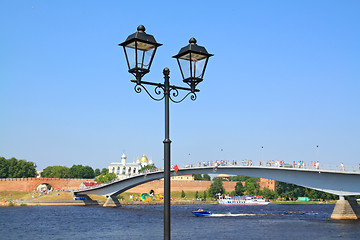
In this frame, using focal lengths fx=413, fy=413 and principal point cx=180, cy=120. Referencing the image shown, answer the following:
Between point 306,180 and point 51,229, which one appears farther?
point 306,180

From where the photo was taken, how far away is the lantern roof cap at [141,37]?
7830mm

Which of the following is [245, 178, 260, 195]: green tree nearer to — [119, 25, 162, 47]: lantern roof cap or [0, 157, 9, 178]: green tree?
[0, 157, 9, 178]: green tree

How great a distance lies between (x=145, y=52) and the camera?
8102 mm

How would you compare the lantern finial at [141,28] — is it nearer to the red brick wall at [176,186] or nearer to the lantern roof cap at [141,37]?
the lantern roof cap at [141,37]

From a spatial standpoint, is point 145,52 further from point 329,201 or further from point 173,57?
point 329,201

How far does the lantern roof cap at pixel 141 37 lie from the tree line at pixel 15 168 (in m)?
119

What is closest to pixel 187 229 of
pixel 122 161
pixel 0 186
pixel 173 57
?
pixel 173 57

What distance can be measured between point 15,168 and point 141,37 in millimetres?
121120

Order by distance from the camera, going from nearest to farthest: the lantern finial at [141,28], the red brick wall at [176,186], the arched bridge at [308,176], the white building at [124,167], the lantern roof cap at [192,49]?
the lantern finial at [141,28] < the lantern roof cap at [192,49] < the arched bridge at [308,176] < the red brick wall at [176,186] < the white building at [124,167]

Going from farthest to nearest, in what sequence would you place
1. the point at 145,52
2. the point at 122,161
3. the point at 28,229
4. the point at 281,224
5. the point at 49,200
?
1. the point at 122,161
2. the point at 49,200
3. the point at 281,224
4. the point at 28,229
5. the point at 145,52

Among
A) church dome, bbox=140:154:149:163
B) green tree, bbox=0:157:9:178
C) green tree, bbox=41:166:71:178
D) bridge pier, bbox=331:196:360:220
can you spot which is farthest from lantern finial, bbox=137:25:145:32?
church dome, bbox=140:154:149:163

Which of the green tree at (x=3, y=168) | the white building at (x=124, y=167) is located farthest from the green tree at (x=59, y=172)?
A: the white building at (x=124, y=167)

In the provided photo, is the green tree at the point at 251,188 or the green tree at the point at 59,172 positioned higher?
the green tree at the point at 59,172

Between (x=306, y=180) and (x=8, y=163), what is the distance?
94.8m
